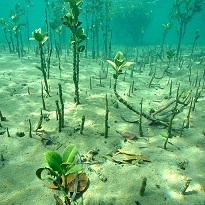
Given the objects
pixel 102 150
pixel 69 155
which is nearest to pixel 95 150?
pixel 102 150

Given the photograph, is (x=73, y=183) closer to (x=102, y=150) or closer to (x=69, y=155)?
(x=69, y=155)

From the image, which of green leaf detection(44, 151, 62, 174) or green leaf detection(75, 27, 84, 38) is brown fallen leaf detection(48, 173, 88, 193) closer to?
green leaf detection(44, 151, 62, 174)

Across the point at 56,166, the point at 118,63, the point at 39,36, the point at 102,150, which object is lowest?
the point at 102,150

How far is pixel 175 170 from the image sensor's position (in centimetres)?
329

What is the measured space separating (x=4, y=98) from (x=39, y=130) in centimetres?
266

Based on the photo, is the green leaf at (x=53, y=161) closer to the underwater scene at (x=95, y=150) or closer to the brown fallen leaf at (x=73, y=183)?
the underwater scene at (x=95, y=150)

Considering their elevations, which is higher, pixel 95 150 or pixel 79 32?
pixel 79 32

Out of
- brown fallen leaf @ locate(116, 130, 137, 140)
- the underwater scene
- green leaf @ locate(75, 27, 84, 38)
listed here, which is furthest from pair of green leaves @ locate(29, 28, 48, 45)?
brown fallen leaf @ locate(116, 130, 137, 140)

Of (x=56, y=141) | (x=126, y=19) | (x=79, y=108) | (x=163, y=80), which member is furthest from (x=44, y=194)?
(x=126, y=19)

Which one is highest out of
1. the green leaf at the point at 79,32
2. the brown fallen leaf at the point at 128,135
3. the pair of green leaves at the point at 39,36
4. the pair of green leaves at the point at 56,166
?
the green leaf at the point at 79,32

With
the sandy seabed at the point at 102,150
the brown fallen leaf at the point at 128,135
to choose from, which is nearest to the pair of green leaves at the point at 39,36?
the sandy seabed at the point at 102,150

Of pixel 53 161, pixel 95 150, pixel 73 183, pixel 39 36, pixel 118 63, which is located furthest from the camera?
pixel 39 36

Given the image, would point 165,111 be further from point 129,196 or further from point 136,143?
point 129,196

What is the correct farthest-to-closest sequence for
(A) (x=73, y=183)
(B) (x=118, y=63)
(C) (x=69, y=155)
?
(B) (x=118, y=63) < (A) (x=73, y=183) < (C) (x=69, y=155)
